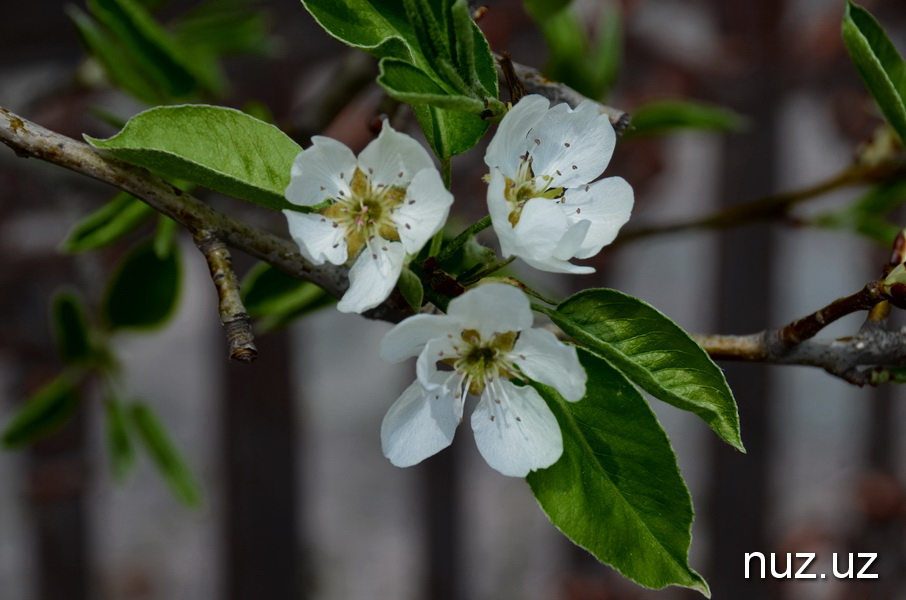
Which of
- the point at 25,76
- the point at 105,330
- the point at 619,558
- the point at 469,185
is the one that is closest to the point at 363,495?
the point at 469,185

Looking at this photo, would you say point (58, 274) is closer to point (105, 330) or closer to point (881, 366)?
point (105, 330)

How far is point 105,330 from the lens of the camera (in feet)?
3.24

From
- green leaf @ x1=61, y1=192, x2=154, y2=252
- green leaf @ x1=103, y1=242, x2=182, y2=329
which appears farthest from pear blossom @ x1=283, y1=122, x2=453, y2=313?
green leaf @ x1=103, y1=242, x2=182, y2=329

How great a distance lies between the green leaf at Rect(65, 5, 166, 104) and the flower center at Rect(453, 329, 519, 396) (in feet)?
1.79

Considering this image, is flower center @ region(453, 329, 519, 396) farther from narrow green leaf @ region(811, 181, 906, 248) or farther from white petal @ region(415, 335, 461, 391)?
narrow green leaf @ region(811, 181, 906, 248)

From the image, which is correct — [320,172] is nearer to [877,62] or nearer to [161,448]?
[877,62]

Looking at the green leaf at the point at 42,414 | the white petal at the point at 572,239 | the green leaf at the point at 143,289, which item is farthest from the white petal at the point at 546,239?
the green leaf at the point at 42,414

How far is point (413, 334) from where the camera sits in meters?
0.47

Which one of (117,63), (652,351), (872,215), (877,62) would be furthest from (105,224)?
(872,215)

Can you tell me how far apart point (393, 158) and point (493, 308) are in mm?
113

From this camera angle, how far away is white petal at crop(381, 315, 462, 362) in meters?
0.45

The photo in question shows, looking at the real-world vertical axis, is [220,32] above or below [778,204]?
above

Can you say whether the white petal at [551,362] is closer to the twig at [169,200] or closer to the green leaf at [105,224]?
the twig at [169,200]

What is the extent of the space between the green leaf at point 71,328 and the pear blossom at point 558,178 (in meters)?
0.60
